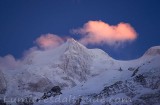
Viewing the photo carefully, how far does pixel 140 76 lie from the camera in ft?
236

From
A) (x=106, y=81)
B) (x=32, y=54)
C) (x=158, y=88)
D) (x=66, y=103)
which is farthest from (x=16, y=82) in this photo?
(x=158, y=88)

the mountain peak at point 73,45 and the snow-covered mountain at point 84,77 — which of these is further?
the mountain peak at point 73,45

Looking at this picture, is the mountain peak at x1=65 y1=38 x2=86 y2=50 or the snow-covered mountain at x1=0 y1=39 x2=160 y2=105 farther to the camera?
the mountain peak at x1=65 y1=38 x2=86 y2=50

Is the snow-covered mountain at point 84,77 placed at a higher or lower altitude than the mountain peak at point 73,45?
lower

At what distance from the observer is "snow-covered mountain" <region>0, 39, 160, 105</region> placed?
6681 cm

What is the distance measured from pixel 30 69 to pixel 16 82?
509 inches

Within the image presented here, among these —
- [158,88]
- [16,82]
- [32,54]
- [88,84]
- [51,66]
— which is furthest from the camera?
[32,54]

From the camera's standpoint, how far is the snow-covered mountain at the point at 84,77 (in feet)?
219

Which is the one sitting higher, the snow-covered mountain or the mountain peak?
the mountain peak

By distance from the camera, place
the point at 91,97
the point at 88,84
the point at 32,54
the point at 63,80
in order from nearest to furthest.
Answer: the point at 91,97 < the point at 88,84 < the point at 63,80 < the point at 32,54

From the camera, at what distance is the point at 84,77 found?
6344 inches

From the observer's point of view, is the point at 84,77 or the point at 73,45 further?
the point at 73,45

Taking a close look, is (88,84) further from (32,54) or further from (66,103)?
(32,54)

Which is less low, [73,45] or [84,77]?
[73,45]
